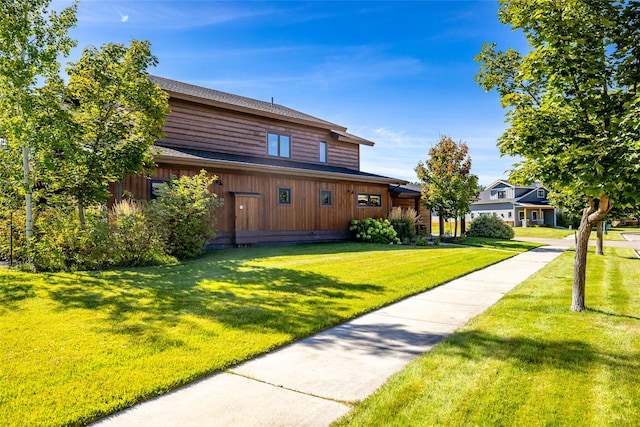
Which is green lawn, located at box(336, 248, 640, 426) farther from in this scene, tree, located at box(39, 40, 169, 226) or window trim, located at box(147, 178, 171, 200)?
window trim, located at box(147, 178, 171, 200)

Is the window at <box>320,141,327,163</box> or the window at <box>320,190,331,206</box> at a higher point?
the window at <box>320,141,327,163</box>

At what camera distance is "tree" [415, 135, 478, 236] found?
67.7 feet

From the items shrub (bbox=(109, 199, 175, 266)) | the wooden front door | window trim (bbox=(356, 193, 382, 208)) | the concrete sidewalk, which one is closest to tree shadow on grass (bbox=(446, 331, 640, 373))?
the concrete sidewalk

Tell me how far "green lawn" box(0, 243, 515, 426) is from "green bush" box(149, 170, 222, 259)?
5.63ft

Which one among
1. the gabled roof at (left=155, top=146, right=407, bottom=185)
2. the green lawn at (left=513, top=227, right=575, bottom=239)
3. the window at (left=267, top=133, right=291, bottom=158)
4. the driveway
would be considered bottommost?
the driveway

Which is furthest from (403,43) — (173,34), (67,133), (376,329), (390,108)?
(376,329)

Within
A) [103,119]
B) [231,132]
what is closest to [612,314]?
[103,119]

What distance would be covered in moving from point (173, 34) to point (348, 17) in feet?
20.3

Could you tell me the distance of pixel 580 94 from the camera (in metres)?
4.52

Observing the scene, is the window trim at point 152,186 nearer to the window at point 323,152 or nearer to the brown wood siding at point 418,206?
the window at point 323,152

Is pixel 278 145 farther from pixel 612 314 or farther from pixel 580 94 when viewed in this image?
pixel 612 314

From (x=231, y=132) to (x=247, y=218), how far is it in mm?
4386

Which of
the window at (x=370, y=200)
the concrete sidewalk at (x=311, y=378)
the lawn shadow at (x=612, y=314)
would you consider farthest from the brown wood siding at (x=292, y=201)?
the lawn shadow at (x=612, y=314)

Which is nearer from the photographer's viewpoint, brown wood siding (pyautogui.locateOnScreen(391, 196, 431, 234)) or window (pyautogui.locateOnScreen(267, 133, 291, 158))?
window (pyautogui.locateOnScreen(267, 133, 291, 158))
